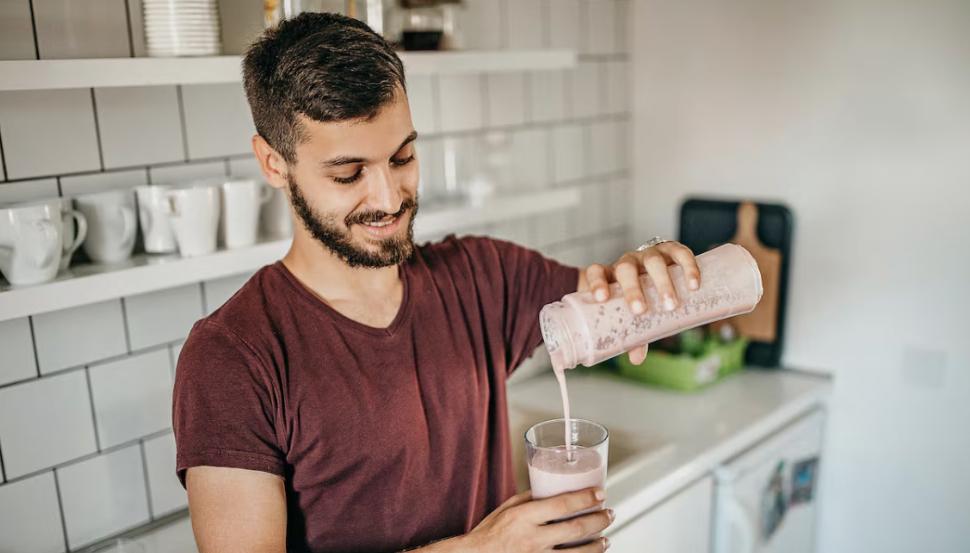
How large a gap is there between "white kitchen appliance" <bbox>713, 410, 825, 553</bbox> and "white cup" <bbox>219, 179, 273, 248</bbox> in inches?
44.7

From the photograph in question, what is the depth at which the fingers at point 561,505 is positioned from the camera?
40.1 inches

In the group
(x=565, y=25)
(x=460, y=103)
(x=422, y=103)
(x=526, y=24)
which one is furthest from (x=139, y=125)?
(x=565, y=25)

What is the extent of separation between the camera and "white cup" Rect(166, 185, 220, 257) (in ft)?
4.46

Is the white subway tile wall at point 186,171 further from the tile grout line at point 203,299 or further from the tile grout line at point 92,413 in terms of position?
the tile grout line at point 92,413

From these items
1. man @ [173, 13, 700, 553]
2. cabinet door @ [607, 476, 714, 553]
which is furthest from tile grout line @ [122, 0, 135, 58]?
cabinet door @ [607, 476, 714, 553]

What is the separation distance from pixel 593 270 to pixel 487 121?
1110 mm

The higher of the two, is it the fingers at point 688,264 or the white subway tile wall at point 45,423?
the fingers at point 688,264

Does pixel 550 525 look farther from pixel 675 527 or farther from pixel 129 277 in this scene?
pixel 675 527

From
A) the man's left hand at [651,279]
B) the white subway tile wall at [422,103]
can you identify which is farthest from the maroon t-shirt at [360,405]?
the white subway tile wall at [422,103]

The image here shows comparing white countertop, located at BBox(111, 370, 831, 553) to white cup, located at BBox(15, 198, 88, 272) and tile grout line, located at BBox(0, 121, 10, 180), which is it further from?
tile grout line, located at BBox(0, 121, 10, 180)

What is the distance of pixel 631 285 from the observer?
1.06m

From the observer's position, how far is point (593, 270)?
1.13m

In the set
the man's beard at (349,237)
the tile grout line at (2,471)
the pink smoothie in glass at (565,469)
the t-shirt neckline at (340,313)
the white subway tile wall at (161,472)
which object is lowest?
the white subway tile wall at (161,472)

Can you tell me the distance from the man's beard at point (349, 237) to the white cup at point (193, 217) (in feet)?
0.77
